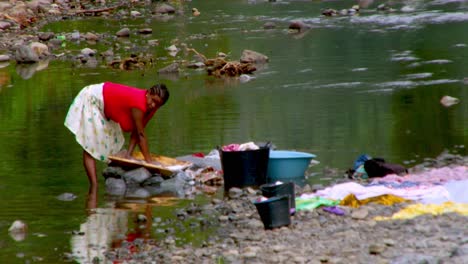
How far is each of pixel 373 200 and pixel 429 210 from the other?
762 millimetres

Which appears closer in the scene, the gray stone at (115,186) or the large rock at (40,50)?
the gray stone at (115,186)

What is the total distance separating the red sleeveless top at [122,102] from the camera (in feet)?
39.1

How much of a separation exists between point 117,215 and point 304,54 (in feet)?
49.0

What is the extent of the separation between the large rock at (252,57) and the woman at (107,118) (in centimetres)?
1128

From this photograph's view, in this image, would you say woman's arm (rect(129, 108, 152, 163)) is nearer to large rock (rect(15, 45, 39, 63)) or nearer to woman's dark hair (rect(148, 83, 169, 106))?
woman's dark hair (rect(148, 83, 169, 106))

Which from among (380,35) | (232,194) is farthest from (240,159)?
(380,35)

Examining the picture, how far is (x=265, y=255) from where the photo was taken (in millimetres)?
8281

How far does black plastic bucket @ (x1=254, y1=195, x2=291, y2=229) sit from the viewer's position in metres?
9.12

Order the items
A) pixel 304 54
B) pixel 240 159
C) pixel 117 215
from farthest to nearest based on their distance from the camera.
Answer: pixel 304 54 → pixel 240 159 → pixel 117 215

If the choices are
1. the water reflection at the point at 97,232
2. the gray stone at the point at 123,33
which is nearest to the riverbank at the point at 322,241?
the water reflection at the point at 97,232

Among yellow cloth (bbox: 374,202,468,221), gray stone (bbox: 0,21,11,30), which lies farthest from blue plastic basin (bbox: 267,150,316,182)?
gray stone (bbox: 0,21,11,30)

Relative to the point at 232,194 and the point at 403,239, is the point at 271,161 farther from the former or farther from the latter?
the point at 403,239

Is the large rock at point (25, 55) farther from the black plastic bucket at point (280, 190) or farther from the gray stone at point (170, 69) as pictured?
the black plastic bucket at point (280, 190)

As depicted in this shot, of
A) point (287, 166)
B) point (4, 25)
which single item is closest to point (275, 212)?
point (287, 166)
